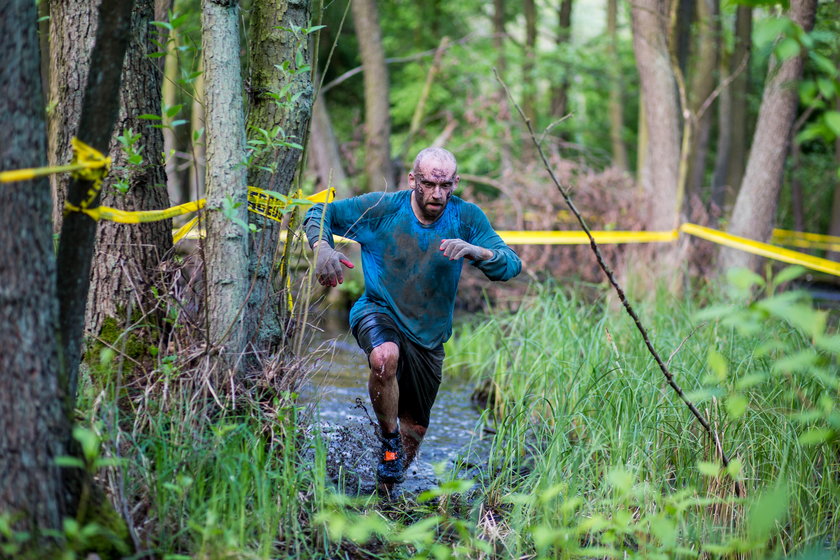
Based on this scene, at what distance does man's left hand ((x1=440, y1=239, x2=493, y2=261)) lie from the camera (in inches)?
170

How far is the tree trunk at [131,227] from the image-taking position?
13.6 feet

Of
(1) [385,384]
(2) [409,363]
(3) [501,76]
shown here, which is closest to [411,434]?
(2) [409,363]

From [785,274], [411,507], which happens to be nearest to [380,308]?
[411,507]

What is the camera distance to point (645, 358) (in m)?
5.29

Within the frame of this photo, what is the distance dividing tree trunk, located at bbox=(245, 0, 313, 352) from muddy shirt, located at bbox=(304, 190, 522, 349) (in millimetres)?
558

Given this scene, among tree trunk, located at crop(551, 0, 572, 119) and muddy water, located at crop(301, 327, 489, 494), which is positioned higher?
tree trunk, located at crop(551, 0, 572, 119)

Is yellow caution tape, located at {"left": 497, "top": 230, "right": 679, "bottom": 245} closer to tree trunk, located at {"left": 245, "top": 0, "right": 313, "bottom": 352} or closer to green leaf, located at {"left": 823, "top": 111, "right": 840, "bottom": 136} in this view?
tree trunk, located at {"left": 245, "top": 0, "right": 313, "bottom": 352}

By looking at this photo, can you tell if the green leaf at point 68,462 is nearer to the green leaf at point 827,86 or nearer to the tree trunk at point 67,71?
the tree trunk at point 67,71

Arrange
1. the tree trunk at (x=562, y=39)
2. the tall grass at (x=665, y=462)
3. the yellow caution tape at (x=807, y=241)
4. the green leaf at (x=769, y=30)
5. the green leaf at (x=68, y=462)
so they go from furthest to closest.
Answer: the tree trunk at (x=562, y=39)
the yellow caution tape at (x=807, y=241)
the tall grass at (x=665, y=462)
the green leaf at (x=68, y=462)
the green leaf at (x=769, y=30)

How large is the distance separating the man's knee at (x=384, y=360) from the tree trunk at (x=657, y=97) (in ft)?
20.9

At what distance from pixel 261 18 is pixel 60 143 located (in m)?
1.19

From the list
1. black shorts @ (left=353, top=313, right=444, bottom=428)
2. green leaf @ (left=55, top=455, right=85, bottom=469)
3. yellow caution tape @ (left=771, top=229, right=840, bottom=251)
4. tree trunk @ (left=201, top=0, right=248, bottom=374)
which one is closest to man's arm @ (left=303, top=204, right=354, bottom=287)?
tree trunk @ (left=201, top=0, right=248, bottom=374)


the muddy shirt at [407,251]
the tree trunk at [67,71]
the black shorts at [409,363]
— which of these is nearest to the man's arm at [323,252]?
the muddy shirt at [407,251]

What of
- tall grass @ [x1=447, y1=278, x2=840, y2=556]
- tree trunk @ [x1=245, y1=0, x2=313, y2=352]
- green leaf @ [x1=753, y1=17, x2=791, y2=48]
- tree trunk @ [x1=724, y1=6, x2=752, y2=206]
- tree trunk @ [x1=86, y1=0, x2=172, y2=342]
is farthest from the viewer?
tree trunk @ [x1=724, y1=6, x2=752, y2=206]
